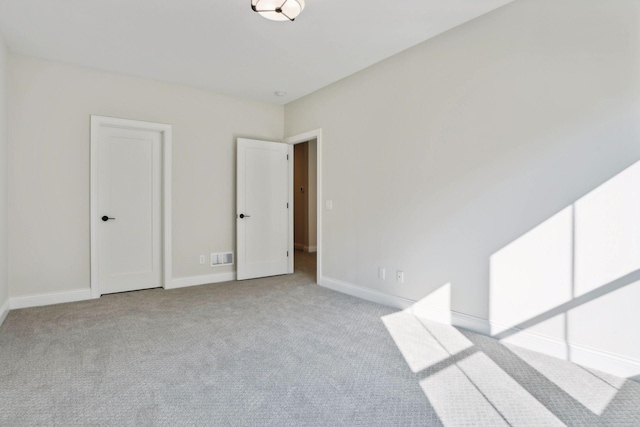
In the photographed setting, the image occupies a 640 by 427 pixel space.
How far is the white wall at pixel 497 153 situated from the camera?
7.64 ft

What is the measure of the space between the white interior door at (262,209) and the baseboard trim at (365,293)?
1039mm

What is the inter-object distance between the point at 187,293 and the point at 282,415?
2929 millimetres

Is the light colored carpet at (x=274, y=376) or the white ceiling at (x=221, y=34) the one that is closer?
the light colored carpet at (x=274, y=376)

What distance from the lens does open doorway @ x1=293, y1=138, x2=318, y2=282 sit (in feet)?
26.4

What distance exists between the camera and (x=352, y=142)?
171 inches

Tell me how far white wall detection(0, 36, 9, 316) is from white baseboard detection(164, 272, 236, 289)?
5.27ft

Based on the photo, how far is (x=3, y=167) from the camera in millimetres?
3490

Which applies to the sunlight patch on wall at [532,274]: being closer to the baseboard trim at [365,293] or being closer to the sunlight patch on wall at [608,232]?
the sunlight patch on wall at [608,232]

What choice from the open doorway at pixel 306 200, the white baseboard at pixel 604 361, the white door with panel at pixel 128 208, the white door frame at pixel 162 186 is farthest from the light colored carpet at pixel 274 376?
the open doorway at pixel 306 200

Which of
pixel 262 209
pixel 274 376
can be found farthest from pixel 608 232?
pixel 262 209

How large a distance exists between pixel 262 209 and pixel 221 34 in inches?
102

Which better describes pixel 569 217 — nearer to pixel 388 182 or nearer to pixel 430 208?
pixel 430 208

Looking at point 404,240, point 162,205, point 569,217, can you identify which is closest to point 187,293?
point 162,205

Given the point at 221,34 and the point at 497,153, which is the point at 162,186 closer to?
the point at 221,34
